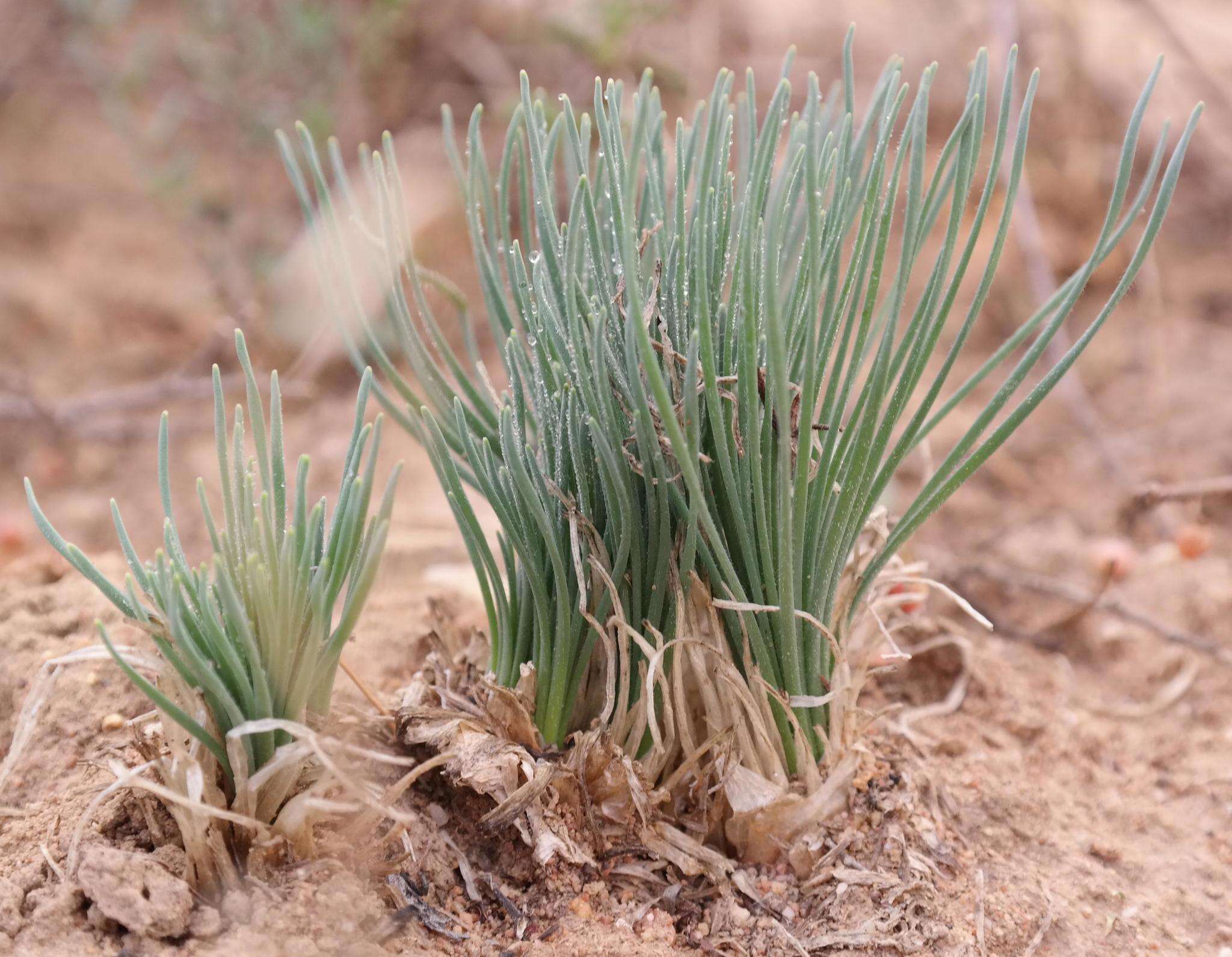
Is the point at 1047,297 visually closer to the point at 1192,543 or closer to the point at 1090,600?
the point at 1192,543

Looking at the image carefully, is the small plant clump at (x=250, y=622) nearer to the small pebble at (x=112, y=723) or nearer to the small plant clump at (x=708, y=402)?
the small plant clump at (x=708, y=402)

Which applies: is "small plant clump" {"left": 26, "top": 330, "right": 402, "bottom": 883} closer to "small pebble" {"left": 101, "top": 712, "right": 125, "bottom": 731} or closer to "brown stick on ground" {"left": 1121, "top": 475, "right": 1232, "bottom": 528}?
"small pebble" {"left": 101, "top": 712, "right": 125, "bottom": 731}

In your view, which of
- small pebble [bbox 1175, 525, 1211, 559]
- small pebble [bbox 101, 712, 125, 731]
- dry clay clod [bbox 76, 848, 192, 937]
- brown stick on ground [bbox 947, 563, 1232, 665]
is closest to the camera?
dry clay clod [bbox 76, 848, 192, 937]

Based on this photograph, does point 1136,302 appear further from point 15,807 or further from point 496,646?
point 15,807

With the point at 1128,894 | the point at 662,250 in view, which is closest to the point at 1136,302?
the point at 1128,894

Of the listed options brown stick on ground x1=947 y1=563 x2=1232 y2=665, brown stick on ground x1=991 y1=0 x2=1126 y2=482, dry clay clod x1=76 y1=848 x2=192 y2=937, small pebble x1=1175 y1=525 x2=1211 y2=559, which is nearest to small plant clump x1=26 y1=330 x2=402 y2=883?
dry clay clod x1=76 y1=848 x2=192 y2=937

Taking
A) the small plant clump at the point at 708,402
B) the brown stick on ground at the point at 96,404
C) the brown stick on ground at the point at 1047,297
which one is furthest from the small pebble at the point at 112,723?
the brown stick on ground at the point at 1047,297

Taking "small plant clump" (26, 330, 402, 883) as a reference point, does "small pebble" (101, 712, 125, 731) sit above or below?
below
